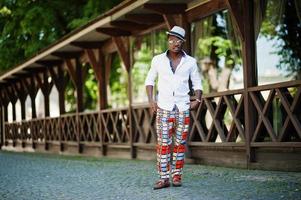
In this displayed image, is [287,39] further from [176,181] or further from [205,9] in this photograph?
[176,181]

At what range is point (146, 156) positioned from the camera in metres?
14.1

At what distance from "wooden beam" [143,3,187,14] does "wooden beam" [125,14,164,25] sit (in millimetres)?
1108

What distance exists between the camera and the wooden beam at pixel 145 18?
13002mm

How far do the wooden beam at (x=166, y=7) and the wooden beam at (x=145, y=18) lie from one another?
1.11 m

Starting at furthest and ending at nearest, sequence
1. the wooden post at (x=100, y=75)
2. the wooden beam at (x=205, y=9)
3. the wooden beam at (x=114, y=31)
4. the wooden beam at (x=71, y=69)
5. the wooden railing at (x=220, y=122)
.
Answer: the wooden beam at (x=71, y=69) < the wooden post at (x=100, y=75) < the wooden beam at (x=114, y=31) < the wooden beam at (x=205, y=9) < the wooden railing at (x=220, y=122)

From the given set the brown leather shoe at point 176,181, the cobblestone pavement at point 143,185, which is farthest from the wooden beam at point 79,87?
the brown leather shoe at point 176,181

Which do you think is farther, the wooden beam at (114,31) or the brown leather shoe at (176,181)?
the wooden beam at (114,31)

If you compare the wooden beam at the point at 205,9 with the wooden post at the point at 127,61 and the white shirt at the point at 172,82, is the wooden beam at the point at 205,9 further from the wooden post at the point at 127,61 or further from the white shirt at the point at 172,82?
the white shirt at the point at 172,82

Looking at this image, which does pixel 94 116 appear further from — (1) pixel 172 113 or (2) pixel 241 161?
(1) pixel 172 113

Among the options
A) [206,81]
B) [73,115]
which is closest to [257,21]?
[73,115]

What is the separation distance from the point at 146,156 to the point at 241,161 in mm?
3948

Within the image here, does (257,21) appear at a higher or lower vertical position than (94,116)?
higher

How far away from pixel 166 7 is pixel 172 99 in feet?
15.2

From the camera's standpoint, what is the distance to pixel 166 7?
11.9 meters
